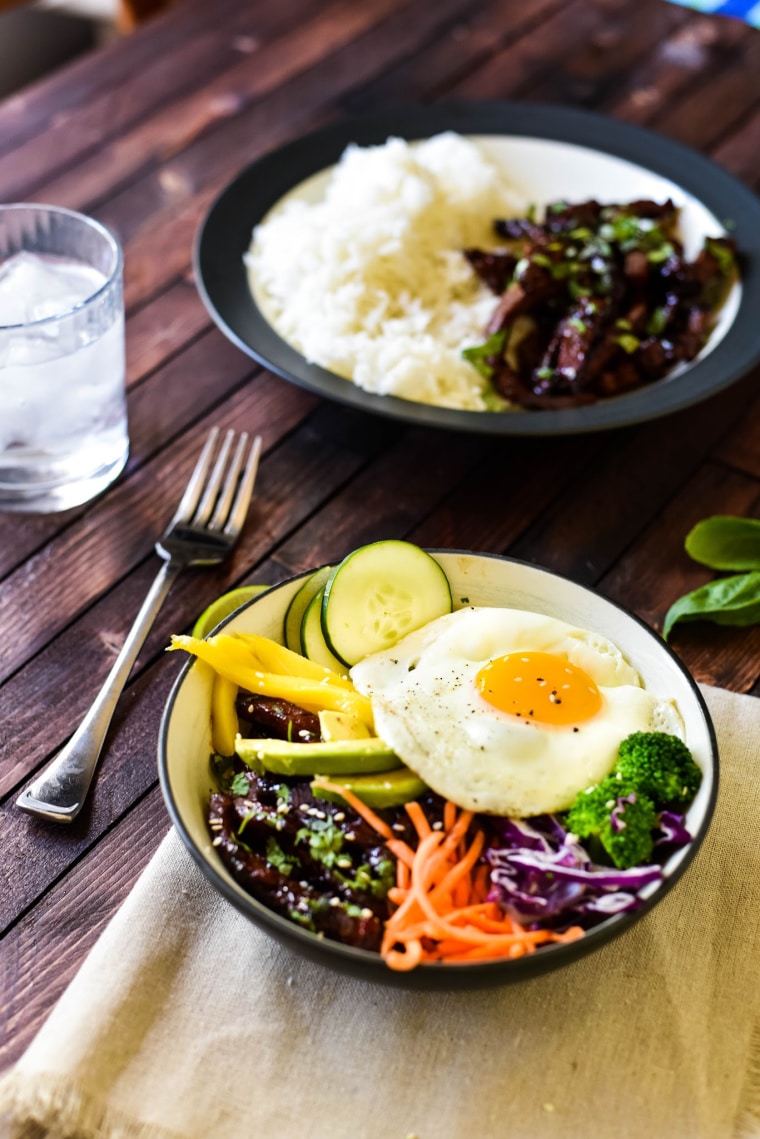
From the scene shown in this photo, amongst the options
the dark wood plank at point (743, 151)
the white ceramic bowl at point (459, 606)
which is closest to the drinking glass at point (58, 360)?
the white ceramic bowl at point (459, 606)

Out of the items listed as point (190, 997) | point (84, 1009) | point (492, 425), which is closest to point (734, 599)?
point (492, 425)

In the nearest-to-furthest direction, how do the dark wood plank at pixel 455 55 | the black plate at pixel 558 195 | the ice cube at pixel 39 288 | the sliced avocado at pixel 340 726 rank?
the sliced avocado at pixel 340 726 < the ice cube at pixel 39 288 < the black plate at pixel 558 195 < the dark wood plank at pixel 455 55

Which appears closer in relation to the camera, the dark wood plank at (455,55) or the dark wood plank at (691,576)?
the dark wood plank at (691,576)

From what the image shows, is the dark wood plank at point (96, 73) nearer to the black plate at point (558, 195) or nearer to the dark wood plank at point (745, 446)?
the black plate at point (558, 195)

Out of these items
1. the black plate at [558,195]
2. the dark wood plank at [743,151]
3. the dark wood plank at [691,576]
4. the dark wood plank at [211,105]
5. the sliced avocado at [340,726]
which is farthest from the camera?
the dark wood plank at [743,151]

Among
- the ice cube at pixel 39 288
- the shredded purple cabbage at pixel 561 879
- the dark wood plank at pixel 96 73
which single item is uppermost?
the ice cube at pixel 39 288

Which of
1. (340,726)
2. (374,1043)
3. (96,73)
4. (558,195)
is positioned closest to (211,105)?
(96,73)

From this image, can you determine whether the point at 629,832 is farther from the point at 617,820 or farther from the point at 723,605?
the point at 723,605
